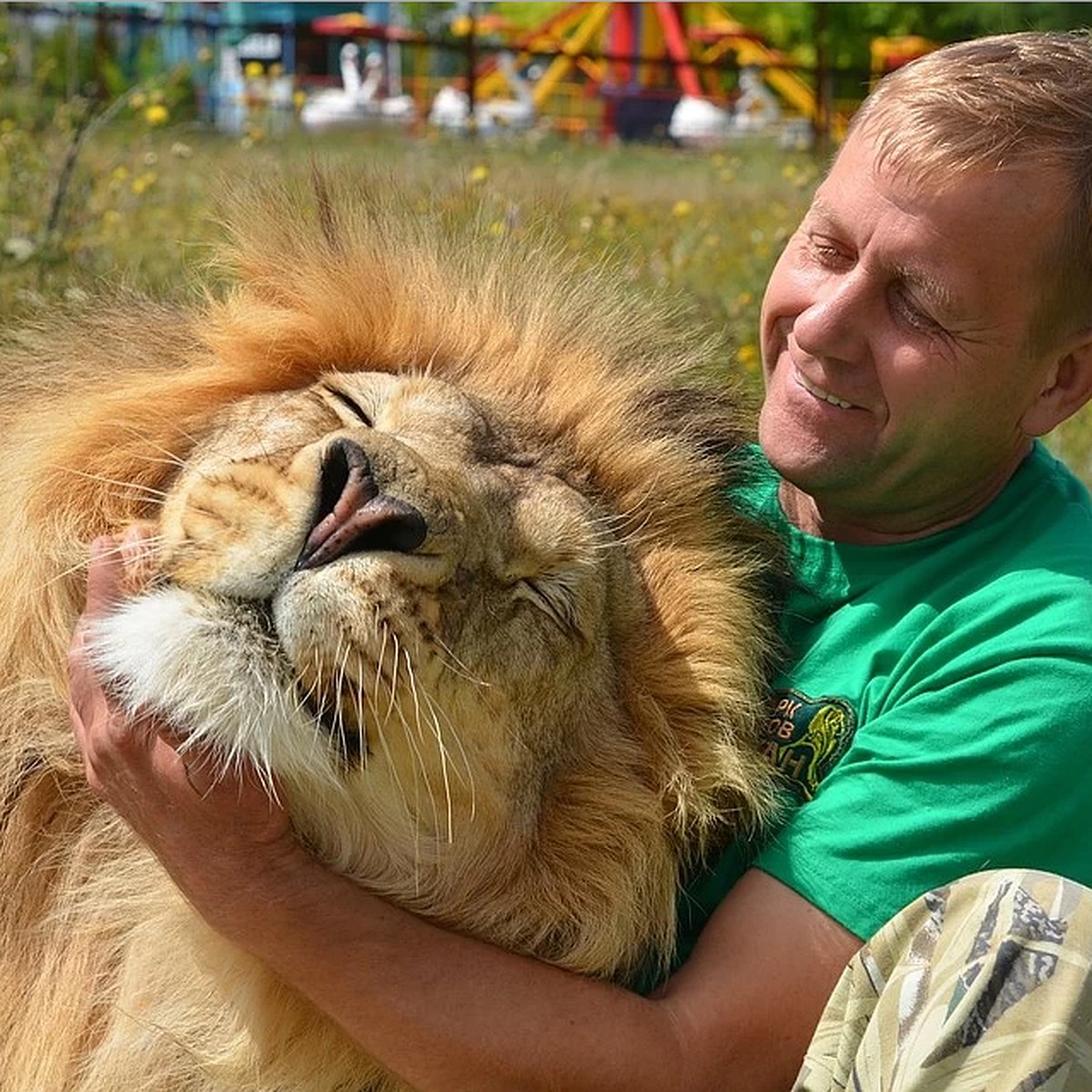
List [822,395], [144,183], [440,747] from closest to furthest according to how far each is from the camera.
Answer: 1. [440,747]
2. [822,395]
3. [144,183]

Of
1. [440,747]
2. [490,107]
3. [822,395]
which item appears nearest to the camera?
[440,747]

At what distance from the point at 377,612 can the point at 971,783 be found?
29.8 inches

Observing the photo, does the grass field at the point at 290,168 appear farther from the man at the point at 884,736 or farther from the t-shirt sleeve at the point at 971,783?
the t-shirt sleeve at the point at 971,783

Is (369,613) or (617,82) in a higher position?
(369,613)

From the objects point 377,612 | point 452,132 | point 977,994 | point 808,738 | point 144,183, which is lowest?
point 452,132

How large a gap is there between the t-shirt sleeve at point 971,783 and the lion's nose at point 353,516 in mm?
650

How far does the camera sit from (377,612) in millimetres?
1997

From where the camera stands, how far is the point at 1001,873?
76.3 inches

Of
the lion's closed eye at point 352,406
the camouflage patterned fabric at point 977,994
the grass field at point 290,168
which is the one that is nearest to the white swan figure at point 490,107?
the grass field at point 290,168

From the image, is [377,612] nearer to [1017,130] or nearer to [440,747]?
[440,747]

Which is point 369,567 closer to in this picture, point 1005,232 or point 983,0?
point 1005,232

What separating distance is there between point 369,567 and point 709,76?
2075cm

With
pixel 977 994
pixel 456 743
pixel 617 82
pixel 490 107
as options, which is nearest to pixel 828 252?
pixel 456 743

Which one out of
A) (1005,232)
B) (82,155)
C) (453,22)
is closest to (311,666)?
(1005,232)
